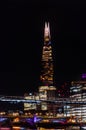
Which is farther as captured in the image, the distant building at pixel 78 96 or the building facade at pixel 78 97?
the distant building at pixel 78 96

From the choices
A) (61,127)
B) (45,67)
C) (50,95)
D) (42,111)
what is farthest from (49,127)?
(45,67)

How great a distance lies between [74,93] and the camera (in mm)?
84000

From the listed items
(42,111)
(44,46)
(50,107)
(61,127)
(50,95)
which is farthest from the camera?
(44,46)

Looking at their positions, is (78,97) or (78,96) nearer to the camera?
(78,97)

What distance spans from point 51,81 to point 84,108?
853 inches

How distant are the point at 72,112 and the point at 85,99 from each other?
167 inches

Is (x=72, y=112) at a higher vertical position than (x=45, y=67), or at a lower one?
lower

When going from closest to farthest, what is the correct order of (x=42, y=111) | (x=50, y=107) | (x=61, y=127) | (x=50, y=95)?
(x=61, y=127) → (x=42, y=111) → (x=50, y=107) → (x=50, y=95)

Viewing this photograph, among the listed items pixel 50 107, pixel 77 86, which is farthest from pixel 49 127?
pixel 77 86

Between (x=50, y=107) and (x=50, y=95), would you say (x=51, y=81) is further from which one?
(x=50, y=107)

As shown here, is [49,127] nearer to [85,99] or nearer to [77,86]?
[85,99]

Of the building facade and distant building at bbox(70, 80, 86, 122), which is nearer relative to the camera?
the building facade

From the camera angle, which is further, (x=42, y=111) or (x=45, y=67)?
(x=45, y=67)

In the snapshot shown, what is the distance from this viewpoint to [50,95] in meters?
91.1
